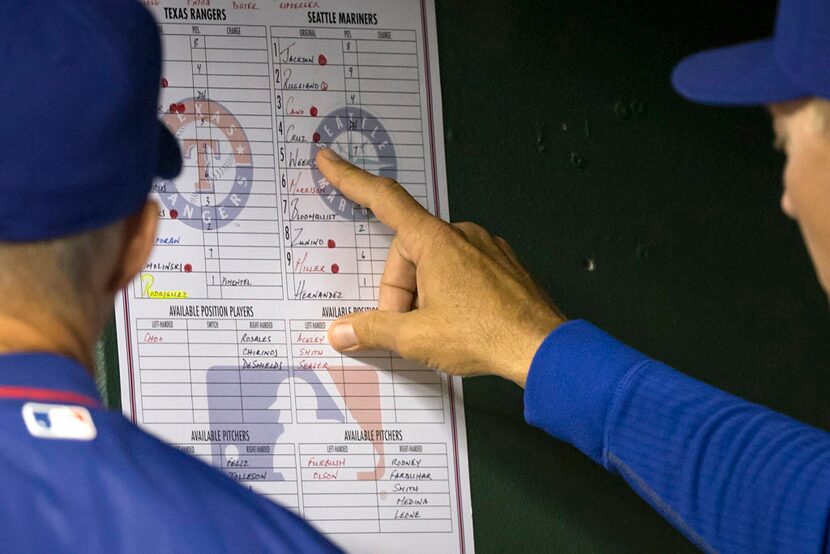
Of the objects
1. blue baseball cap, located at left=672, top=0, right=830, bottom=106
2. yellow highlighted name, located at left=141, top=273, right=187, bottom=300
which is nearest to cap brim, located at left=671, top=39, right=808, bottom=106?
blue baseball cap, located at left=672, top=0, right=830, bottom=106

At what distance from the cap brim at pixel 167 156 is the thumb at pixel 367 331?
410 millimetres

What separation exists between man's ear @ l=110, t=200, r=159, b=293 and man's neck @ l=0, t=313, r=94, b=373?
0.22ft

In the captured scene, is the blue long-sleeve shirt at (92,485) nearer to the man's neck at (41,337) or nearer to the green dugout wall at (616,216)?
the man's neck at (41,337)

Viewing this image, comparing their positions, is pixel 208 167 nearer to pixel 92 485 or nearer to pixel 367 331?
pixel 367 331

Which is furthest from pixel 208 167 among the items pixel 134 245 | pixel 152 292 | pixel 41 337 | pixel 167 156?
pixel 41 337

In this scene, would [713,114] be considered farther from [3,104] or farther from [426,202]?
[3,104]

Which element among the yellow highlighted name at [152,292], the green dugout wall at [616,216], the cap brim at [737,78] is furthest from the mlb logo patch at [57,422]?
the green dugout wall at [616,216]

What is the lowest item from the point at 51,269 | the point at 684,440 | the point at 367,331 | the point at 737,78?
the point at 684,440

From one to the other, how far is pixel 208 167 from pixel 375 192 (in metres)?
0.18

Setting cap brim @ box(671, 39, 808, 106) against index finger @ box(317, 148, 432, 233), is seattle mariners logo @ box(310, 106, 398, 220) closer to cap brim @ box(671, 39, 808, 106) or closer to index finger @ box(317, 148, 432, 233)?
index finger @ box(317, 148, 432, 233)

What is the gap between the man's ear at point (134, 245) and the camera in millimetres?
835

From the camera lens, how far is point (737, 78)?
3.21 feet

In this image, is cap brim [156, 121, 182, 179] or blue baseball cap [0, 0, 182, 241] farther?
cap brim [156, 121, 182, 179]

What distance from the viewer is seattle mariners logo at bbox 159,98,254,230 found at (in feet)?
4.43
